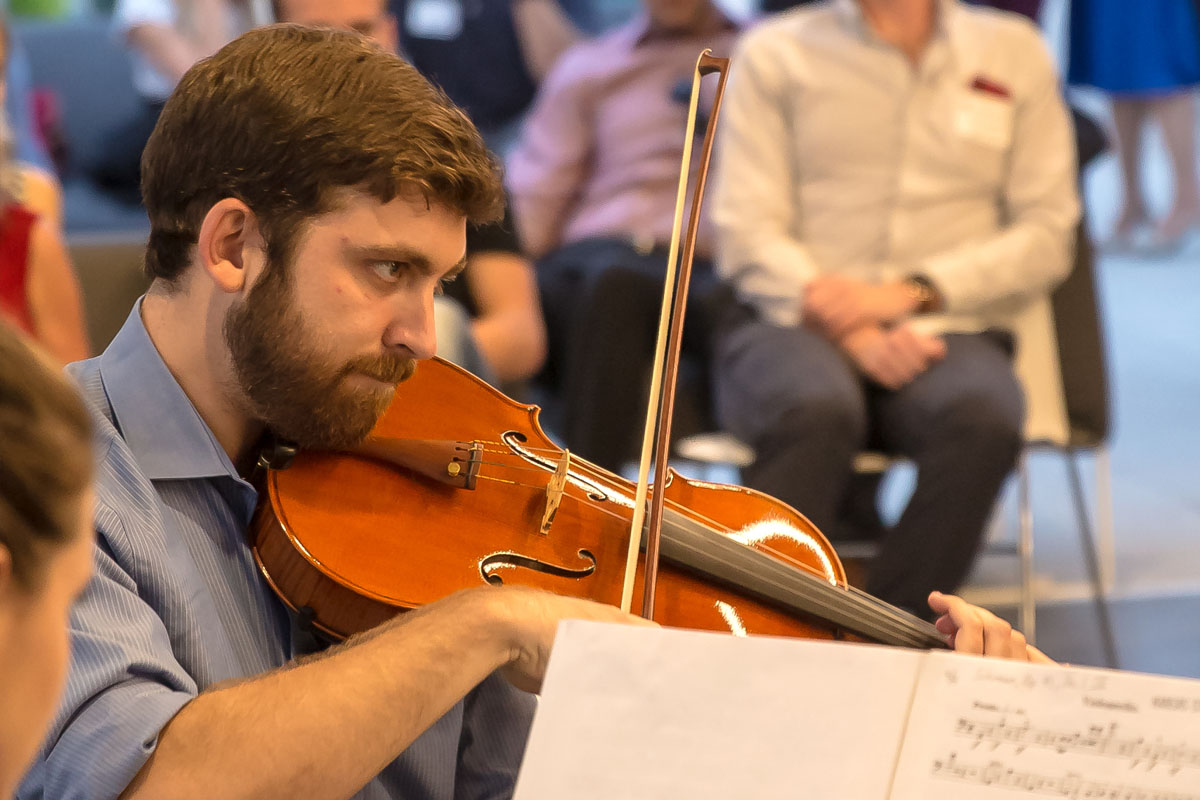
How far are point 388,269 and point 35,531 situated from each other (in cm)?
49

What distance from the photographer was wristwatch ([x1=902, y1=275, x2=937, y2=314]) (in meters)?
2.45

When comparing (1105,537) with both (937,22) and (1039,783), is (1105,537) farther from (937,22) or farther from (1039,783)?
(1039,783)

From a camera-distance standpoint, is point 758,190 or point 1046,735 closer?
point 1046,735

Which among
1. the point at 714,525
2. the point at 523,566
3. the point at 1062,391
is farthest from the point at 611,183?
the point at 523,566

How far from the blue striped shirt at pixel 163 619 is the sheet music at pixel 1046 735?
0.48 meters

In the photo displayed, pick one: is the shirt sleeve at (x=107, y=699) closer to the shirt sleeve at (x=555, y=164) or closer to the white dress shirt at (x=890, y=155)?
the white dress shirt at (x=890, y=155)

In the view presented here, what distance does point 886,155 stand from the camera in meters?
2.55

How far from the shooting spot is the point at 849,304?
242 centimetres

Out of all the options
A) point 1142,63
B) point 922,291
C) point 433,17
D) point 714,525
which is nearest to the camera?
point 714,525

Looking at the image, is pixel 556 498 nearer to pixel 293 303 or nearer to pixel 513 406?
pixel 513 406

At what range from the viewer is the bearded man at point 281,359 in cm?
90

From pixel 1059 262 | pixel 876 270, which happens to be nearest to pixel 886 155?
pixel 876 270

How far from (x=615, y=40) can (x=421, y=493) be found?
2.21 meters

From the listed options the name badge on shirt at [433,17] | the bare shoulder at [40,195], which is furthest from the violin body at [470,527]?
the name badge on shirt at [433,17]
